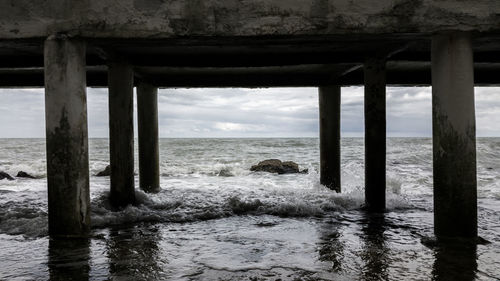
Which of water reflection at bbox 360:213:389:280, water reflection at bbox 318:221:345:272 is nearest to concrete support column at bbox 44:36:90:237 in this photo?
water reflection at bbox 318:221:345:272

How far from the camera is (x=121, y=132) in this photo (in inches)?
303

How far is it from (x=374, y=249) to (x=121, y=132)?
5.37 m

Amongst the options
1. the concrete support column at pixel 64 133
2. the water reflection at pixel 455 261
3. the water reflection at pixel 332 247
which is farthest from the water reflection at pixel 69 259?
the water reflection at pixel 455 261

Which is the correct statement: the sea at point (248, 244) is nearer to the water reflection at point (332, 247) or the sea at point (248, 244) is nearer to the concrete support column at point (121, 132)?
the water reflection at point (332, 247)

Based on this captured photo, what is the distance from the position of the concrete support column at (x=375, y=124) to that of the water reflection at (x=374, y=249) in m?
0.83

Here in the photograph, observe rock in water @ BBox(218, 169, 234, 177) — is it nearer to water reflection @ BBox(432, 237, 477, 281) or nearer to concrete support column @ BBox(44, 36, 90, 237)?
concrete support column @ BBox(44, 36, 90, 237)

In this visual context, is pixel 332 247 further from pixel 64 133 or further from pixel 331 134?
pixel 331 134

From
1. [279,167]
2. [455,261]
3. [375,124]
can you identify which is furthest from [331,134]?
[279,167]

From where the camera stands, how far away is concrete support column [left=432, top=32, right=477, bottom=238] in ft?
16.3

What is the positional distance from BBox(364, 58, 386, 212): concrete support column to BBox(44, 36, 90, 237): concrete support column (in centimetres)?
532

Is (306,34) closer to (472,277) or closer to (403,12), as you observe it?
(403,12)

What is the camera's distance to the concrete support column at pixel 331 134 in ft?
34.2

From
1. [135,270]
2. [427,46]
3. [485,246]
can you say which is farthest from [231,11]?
[485,246]

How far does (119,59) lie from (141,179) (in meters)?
3.77
